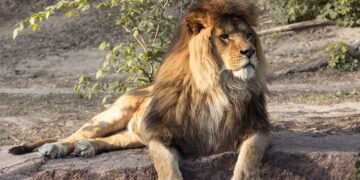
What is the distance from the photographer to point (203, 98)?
4180 millimetres

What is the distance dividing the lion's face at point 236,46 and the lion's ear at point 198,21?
7cm

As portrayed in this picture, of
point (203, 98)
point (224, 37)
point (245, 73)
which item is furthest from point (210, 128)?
point (224, 37)

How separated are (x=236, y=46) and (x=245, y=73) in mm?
172

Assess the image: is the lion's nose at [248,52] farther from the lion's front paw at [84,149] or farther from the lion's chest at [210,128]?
the lion's front paw at [84,149]

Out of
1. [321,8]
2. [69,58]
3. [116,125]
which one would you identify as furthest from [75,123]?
[321,8]

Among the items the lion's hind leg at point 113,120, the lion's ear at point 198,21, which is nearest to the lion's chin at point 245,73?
the lion's ear at point 198,21

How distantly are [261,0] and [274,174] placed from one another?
33.9ft

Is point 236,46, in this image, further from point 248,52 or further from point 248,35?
point 248,35

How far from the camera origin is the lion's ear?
418 centimetres

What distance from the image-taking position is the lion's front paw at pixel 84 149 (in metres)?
4.62

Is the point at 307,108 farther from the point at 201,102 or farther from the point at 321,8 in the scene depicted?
the point at 321,8

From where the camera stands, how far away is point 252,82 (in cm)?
416

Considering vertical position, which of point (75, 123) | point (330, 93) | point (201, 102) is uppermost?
point (201, 102)

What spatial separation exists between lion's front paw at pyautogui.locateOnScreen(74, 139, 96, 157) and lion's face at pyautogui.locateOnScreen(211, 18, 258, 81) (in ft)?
3.89
